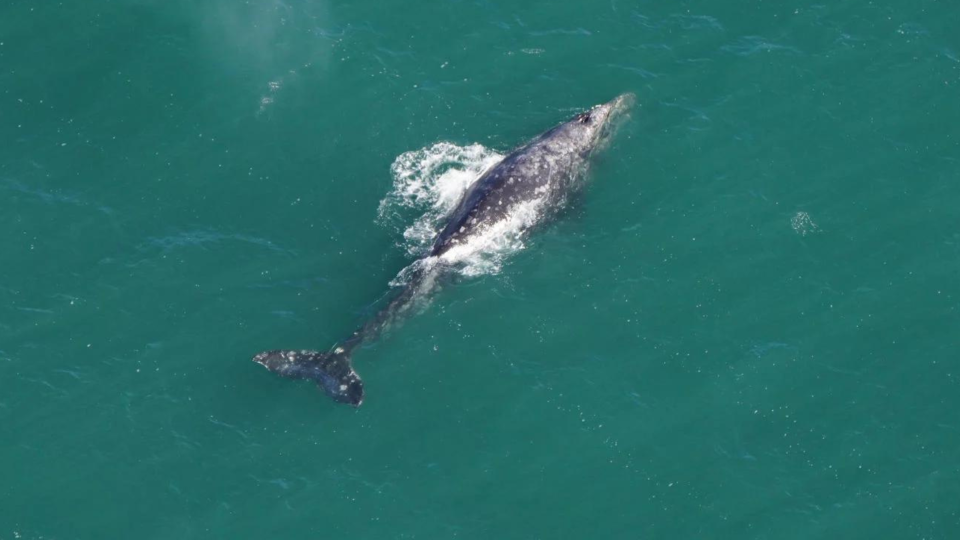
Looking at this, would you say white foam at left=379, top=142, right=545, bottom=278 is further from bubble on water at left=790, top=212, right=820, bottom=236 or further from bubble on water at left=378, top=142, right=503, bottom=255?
bubble on water at left=790, top=212, right=820, bottom=236

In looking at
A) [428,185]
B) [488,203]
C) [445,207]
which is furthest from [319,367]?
[488,203]

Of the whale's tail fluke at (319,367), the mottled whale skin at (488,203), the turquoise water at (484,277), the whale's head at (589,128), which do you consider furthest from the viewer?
the whale's head at (589,128)

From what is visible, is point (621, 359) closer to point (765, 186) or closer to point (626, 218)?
point (626, 218)

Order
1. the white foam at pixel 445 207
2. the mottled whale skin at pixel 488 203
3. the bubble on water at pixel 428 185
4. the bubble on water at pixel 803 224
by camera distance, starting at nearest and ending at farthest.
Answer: the mottled whale skin at pixel 488 203 → the white foam at pixel 445 207 → the bubble on water at pixel 428 185 → the bubble on water at pixel 803 224

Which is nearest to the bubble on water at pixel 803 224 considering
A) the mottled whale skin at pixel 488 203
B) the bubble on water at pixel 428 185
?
the mottled whale skin at pixel 488 203

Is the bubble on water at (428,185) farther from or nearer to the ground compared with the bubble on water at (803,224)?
farther from the ground

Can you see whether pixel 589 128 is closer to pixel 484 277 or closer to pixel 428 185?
pixel 428 185

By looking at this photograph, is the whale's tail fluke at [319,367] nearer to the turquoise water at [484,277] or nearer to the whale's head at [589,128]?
the turquoise water at [484,277]
